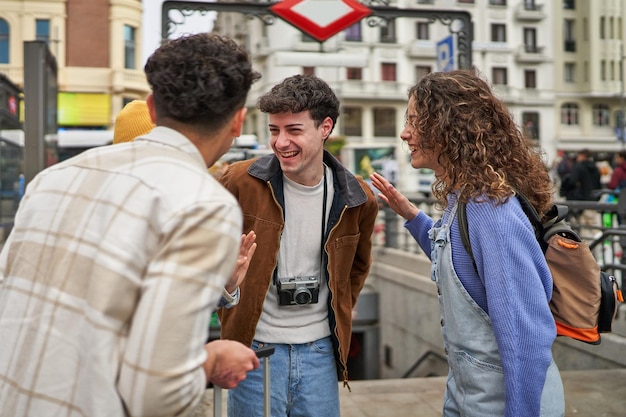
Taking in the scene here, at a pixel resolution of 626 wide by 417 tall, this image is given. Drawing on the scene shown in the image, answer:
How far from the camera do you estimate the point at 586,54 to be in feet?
184

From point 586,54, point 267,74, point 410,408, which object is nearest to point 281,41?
point 267,74

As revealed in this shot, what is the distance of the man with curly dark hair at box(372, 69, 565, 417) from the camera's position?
2.15 metres

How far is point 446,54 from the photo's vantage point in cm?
785

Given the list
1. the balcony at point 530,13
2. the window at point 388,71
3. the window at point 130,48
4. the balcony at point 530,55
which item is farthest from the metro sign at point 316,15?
the balcony at point 530,13

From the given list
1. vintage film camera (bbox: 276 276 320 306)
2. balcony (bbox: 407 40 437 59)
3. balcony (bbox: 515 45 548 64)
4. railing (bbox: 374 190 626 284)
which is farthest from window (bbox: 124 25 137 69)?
vintage film camera (bbox: 276 276 320 306)

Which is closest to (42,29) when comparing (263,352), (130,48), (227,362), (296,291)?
(130,48)

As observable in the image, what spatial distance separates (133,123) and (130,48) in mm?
31132

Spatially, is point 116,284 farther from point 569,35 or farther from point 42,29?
point 569,35

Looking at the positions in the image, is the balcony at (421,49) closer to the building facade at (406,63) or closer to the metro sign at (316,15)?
the building facade at (406,63)

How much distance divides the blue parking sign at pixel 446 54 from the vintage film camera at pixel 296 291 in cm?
526

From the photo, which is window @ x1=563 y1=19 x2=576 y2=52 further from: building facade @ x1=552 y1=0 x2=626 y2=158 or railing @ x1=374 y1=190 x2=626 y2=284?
railing @ x1=374 y1=190 x2=626 y2=284

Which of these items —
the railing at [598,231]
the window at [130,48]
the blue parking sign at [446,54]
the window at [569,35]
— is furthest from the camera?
the window at [569,35]

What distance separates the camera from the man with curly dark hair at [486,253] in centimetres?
215

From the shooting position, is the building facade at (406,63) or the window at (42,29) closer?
the window at (42,29)
